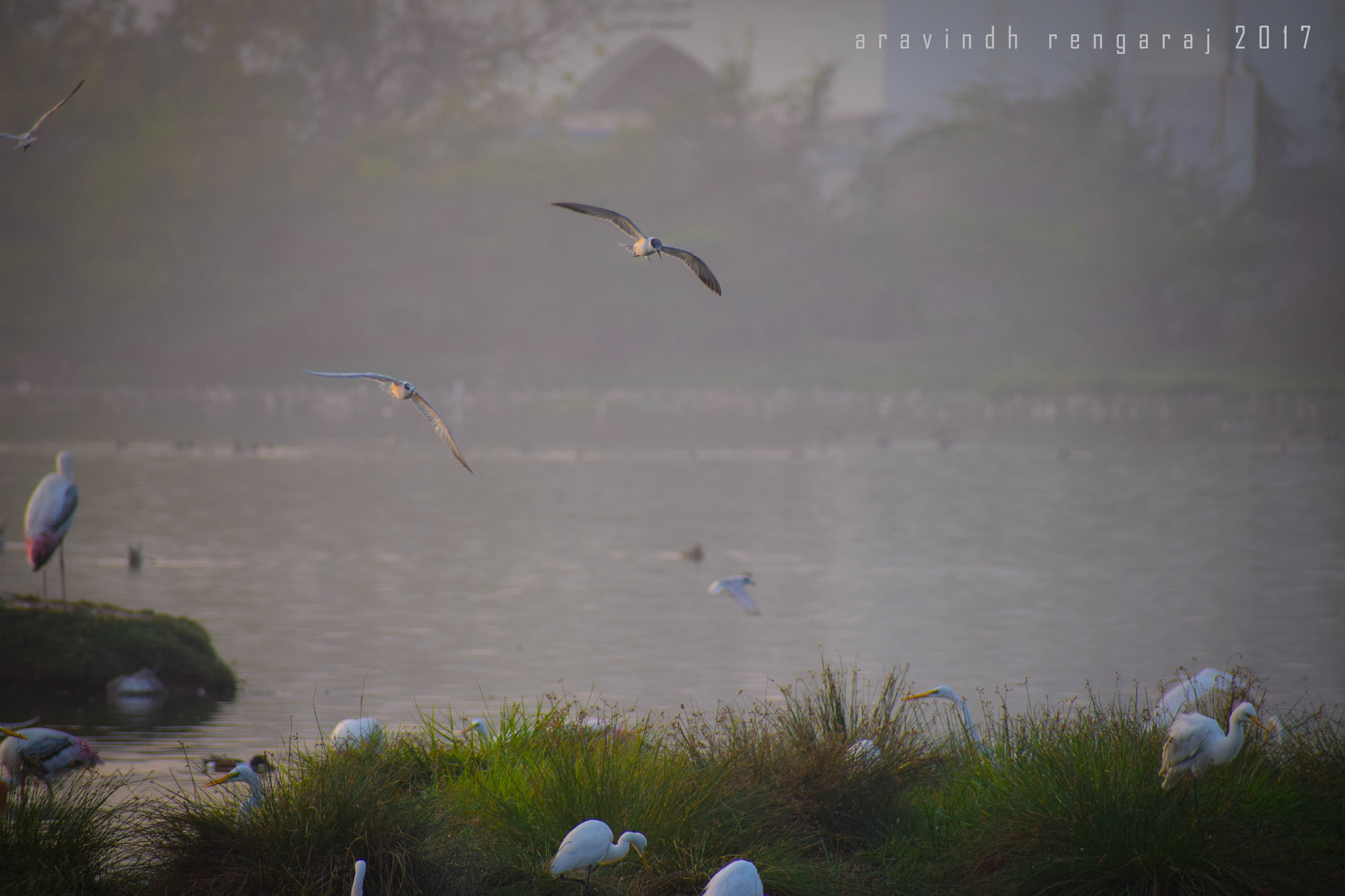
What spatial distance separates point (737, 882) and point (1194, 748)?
1878 mm

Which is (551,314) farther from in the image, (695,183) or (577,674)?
(577,674)

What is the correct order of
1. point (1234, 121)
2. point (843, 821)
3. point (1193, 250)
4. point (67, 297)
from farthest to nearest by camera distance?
1. point (1234, 121)
2. point (1193, 250)
3. point (67, 297)
4. point (843, 821)

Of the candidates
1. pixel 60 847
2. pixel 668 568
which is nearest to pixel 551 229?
pixel 668 568

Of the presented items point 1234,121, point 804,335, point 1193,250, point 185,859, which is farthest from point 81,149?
point 185,859

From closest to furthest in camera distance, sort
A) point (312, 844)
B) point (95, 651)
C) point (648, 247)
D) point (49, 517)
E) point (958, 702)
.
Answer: point (312, 844), point (648, 247), point (958, 702), point (95, 651), point (49, 517)

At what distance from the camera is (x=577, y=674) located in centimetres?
1162

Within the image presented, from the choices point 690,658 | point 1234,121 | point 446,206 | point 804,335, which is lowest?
point 690,658

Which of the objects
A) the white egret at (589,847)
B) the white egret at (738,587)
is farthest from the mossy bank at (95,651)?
the white egret at (589,847)

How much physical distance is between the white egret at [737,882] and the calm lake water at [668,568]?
3.19m

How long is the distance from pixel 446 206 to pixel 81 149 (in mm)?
15971

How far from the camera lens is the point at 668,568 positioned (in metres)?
17.6

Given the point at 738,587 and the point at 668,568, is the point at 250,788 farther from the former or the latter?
the point at 668,568

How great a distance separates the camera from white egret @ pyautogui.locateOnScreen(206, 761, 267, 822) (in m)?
5.46

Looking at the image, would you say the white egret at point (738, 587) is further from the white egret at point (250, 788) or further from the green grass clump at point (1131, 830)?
the white egret at point (250, 788)
